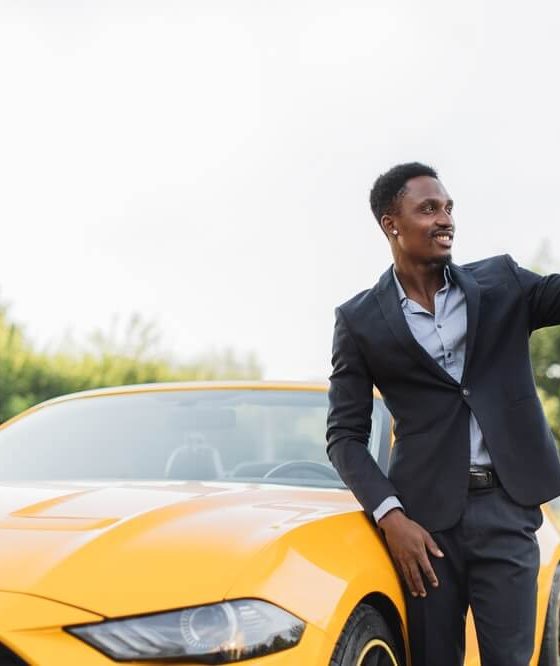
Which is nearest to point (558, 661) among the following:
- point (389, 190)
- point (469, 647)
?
point (469, 647)

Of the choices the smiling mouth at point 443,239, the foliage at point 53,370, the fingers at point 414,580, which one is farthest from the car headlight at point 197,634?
the foliage at point 53,370

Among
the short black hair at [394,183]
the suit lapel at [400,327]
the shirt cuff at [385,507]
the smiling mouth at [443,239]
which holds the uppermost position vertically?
the short black hair at [394,183]

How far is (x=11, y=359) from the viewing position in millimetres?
18531

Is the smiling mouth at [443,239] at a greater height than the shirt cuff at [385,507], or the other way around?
the smiling mouth at [443,239]

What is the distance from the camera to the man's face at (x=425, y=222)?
3.39 m

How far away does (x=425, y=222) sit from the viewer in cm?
340

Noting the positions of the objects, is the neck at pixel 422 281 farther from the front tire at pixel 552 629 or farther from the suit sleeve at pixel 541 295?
the front tire at pixel 552 629

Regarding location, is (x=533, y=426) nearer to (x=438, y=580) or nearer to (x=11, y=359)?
(x=438, y=580)

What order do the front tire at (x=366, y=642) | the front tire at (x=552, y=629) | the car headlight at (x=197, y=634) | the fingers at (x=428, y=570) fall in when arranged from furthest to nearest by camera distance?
the front tire at (x=552, y=629) < the fingers at (x=428, y=570) < the front tire at (x=366, y=642) < the car headlight at (x=197, y=634)

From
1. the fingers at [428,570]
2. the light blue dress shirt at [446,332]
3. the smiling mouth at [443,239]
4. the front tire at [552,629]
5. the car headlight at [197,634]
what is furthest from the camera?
the front tire at [552,629]

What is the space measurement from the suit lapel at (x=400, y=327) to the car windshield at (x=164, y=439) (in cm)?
80

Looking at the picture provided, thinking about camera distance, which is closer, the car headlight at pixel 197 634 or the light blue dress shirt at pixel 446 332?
the car headlight at pixel 197 634

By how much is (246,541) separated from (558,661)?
6.92ft

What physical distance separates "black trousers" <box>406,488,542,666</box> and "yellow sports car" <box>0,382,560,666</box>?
0.28 feet
